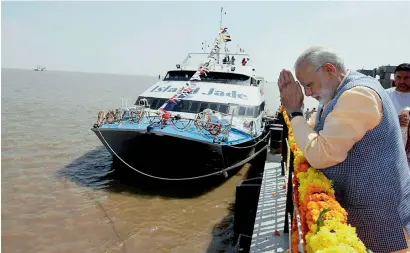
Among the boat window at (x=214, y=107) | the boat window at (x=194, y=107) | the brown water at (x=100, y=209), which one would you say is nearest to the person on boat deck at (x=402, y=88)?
the brown water at (x=100, y=209)

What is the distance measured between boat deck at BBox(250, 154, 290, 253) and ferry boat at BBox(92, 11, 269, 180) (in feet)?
6.56

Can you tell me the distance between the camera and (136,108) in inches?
418

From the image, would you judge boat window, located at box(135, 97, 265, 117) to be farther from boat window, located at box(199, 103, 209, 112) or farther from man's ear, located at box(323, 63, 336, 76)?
man's ear, located at box(323, 63, 336, 76)

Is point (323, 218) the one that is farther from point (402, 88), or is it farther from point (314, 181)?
point (402, 88)

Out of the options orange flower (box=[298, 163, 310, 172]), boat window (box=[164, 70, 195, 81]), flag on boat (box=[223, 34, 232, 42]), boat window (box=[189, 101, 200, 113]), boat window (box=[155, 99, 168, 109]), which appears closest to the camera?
orange flower (box=[298, 163, 310, 172])

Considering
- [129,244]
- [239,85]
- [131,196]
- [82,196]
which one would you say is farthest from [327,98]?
[239,85]

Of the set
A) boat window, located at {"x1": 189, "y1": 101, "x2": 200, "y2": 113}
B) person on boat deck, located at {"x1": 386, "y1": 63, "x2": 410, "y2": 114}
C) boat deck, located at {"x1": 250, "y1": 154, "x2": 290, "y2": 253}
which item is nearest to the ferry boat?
boat window, located at {"x1": 189, "y1": 101, "x2": 200, "y2": 113}

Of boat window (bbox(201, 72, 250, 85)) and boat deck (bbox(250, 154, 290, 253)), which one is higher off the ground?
boat window (bbox(201, 72, 250, 85))

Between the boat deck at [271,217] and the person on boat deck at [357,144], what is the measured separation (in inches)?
93.1

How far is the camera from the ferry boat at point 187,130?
8789 millimetres

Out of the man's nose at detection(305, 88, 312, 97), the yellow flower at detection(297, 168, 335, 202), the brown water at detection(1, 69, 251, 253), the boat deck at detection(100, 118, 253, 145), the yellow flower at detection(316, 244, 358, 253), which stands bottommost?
the brown water at detection(1, 69, 251, 253)

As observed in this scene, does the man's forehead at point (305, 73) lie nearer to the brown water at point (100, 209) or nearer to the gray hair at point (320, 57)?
the gray hair at point (320, 57)

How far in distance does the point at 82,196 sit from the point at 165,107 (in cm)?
391

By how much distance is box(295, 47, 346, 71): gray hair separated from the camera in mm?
1796
